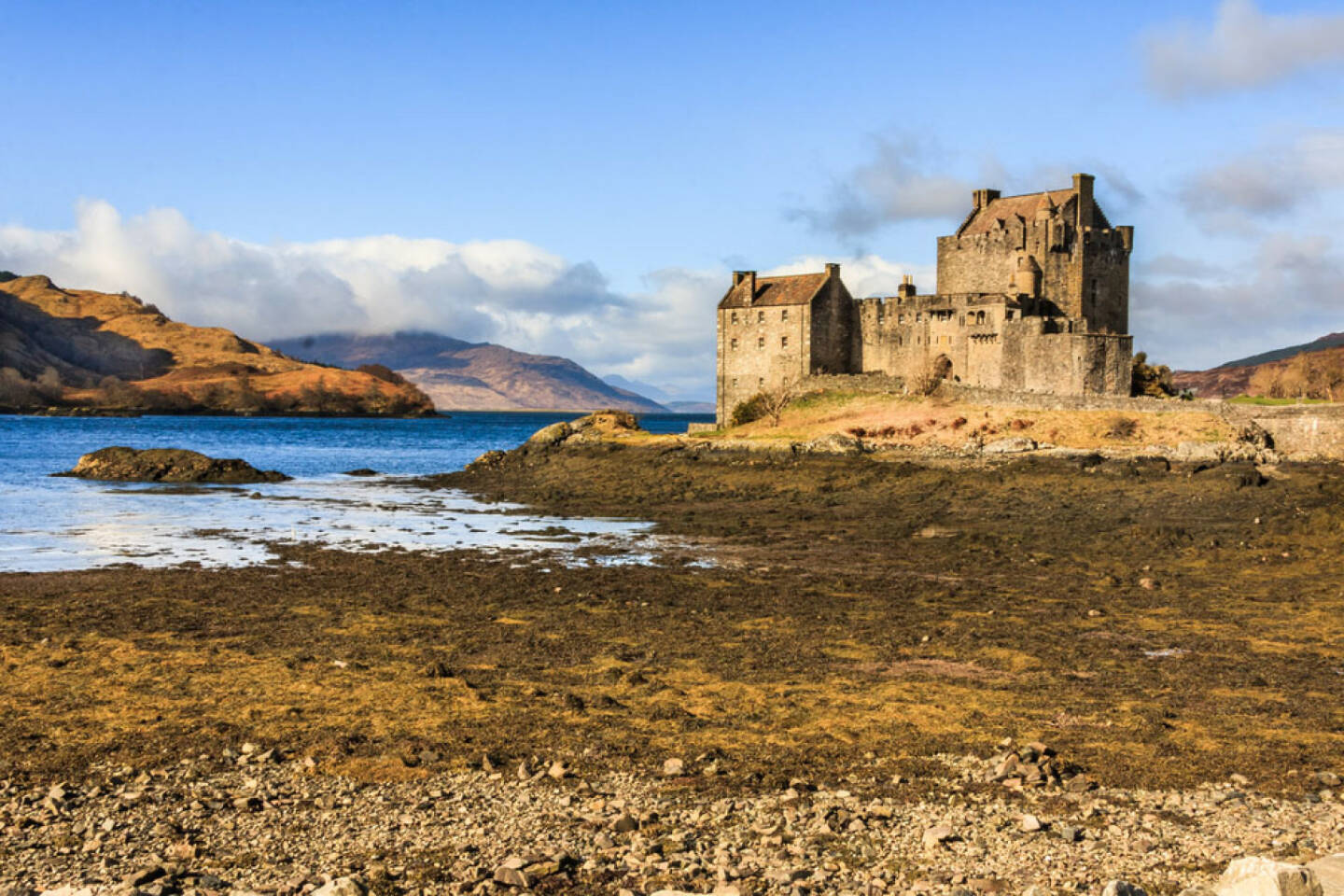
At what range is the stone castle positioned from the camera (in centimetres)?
6059

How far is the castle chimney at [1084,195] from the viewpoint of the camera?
67438 millimetres

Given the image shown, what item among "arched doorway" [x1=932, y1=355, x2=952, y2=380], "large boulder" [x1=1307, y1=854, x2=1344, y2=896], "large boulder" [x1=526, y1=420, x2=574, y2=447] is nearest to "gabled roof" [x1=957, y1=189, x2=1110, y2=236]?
"arched doorway" [x1=932, y1=355, x2=952, y2=380]

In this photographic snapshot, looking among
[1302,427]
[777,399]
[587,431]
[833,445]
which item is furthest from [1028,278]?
[587,431]

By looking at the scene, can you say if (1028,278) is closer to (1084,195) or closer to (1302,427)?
(1084,195)

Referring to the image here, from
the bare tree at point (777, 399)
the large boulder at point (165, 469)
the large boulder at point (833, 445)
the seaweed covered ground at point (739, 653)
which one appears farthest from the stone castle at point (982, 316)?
the large boulder at point (165, 469)

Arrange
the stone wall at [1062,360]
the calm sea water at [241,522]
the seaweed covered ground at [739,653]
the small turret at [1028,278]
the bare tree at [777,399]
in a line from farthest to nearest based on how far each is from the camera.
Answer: the bare tree at [777,399], the small turret at [1028,278], the stone wall at [1062,360], the calm sea water at [241,522], the seaweed covered ground at [739,653]

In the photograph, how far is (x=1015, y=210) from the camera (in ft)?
231

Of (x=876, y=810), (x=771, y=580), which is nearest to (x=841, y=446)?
(x=771, y=580)

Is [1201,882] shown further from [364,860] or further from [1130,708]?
[364,860]

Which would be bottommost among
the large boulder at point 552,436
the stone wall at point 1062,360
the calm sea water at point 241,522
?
the calm sea water at point 241,522

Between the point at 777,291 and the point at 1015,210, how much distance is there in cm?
1634

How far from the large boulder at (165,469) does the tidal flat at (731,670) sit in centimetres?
3043

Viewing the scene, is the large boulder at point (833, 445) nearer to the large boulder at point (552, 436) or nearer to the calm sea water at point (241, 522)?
the calm sea water at point (241, 522)

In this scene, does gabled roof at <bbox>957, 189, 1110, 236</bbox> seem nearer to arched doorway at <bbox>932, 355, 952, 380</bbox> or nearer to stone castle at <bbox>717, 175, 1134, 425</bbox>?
stone castle at <bbox>717, 175, 1134, 425</bbox>
